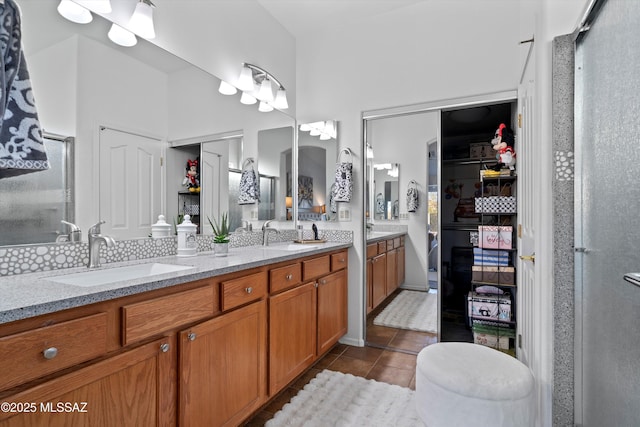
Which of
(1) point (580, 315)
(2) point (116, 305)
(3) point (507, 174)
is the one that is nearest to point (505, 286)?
(3) point (507, 174)

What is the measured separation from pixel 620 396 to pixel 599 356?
18 centimetres

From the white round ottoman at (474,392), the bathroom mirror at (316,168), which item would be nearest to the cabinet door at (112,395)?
the white round ottoman at (474,392)

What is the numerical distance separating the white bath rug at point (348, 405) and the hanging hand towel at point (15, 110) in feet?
5.22

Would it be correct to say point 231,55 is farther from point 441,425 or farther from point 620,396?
point 620,396

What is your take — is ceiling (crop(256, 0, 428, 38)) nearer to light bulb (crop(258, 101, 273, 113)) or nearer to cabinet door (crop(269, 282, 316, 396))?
light bulb (crop(258, 101, 273, 113))

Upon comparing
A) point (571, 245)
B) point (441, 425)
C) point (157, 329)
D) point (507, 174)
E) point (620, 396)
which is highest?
point (507, 174)

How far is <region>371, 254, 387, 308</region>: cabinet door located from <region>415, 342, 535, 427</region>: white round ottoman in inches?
62.8

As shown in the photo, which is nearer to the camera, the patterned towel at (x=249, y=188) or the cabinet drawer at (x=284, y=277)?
the cabinet drawer at (x=284, y=277)

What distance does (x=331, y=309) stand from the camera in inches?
103

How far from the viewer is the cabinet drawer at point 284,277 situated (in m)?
1.91

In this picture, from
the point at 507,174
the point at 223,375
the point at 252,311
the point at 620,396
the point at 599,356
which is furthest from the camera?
the point at 507,174

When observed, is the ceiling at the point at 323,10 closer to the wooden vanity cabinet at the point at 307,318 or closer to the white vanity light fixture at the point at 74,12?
the white vanity light fixture at the point at 74,12

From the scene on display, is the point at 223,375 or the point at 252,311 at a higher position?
the point at 252,311

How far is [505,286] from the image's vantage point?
2.49 meters
